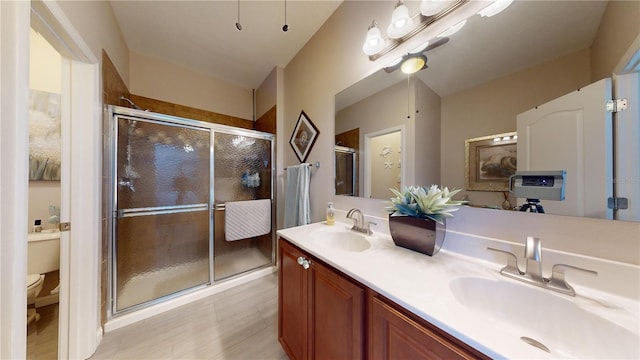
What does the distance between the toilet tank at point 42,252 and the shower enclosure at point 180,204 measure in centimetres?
49

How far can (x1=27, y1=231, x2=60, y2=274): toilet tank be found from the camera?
4.63 feet

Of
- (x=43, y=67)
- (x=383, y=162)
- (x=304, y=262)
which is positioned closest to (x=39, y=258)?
(x=43, y=67)

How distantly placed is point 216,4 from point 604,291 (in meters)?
2.57

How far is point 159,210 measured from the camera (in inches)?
66.2

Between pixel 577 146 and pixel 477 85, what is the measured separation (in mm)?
429

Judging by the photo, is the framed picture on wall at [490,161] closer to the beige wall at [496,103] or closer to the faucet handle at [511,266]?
the beige wall at [496,103]

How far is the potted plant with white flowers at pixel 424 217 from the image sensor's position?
2.67ft

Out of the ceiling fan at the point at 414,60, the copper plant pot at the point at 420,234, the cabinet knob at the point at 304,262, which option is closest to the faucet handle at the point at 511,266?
the copper plant pot at the point at 420,234

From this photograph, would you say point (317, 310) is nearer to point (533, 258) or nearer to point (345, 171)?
point (533, 258)

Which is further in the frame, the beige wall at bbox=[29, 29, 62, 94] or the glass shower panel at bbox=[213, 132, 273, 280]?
the glass shower panel at bbox=[213, 132, 273, 280]

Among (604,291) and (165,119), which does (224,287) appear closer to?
(165,119)

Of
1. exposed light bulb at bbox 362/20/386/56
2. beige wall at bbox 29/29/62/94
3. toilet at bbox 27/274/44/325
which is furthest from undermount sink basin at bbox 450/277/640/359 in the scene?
beige wall at bbox 29/29/62/94

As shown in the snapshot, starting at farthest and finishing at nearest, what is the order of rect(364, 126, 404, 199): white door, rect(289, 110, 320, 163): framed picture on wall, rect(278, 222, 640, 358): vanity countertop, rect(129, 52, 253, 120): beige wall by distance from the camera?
rect(129, 52, 253, 120): beige wall, rect(289, 110, 320, 163): framed picture on wall, rect(364, 126, 404, 199): white door, rect(278, 222, 640, 358): vanity countertop

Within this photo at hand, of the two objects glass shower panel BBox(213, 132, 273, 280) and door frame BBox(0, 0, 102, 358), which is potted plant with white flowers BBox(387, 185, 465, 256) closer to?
glass shower panel BBox(213, 132, 273, 280)
